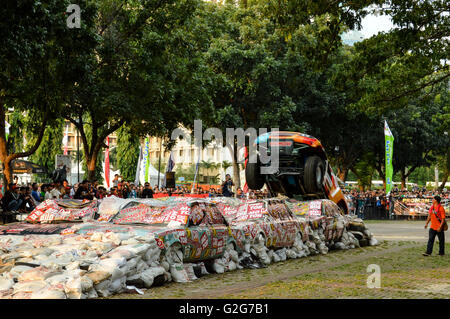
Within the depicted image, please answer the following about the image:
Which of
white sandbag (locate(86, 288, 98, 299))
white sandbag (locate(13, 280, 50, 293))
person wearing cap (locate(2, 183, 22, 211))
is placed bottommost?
white sandbag (locate(86, 288, 98, 299))

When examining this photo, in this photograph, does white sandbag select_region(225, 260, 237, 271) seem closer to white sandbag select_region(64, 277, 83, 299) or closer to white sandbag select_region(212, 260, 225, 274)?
white sandbag select_region(212, 260, 225, 274)

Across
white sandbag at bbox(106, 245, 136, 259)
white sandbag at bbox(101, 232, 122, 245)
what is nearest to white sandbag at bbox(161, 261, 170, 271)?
white sandbag at bbox(101, 232, 122, 245)

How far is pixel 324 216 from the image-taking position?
18.5 meters

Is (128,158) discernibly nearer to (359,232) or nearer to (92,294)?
(359,232)

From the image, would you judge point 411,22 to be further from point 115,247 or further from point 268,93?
point 268,93

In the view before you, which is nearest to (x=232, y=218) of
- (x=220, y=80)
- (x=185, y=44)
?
(x=185, y=44)

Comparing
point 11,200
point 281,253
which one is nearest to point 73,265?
point 281,253

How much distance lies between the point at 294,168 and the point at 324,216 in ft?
16.5

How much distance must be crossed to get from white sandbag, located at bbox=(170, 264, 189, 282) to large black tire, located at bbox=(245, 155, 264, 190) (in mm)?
12446

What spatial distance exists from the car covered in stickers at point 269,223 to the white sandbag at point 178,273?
2.60 meters

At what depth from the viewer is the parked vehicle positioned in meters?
22.7

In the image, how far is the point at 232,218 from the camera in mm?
15750

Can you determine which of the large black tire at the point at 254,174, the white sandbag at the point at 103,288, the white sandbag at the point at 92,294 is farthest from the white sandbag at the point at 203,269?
the large black tire at the point at 254,174

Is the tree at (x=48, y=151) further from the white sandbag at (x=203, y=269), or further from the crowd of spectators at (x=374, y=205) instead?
the white sandbag at (x=203, y=269)
